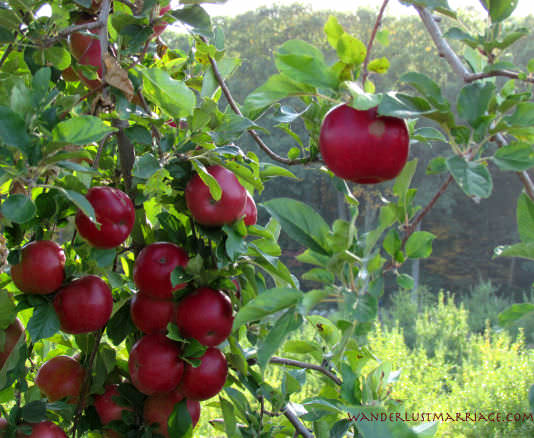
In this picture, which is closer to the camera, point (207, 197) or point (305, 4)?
point (207, 197)

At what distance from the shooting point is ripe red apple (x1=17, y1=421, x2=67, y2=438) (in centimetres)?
63

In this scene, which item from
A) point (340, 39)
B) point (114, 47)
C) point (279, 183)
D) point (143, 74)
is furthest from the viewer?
point (279, 183)

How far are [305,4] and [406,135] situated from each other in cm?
960

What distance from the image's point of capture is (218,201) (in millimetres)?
580

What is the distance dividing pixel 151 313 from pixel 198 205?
168mm

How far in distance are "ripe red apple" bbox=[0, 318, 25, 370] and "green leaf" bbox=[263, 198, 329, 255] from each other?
414 mm

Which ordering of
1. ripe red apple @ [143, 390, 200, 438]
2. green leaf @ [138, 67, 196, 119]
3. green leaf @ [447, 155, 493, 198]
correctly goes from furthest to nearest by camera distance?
ripe red apple @ [143, 390, 200, 438], green leaf @ [138, 67, 196, 119], green leaf @ [447, 155, 493, 198]

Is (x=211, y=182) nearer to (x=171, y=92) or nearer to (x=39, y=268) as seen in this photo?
(x=171, y=92)

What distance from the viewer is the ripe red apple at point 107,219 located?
0.59m

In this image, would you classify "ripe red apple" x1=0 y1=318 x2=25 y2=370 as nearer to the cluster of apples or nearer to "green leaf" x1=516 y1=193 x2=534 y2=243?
the cluster of apples

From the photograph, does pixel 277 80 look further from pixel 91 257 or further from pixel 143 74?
pixel 91 257

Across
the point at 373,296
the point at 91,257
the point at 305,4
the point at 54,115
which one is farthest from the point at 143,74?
the point at 305,4

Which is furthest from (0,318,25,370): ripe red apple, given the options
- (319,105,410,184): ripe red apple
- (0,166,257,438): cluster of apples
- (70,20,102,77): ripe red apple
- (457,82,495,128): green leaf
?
(457,82,495,128): green leaf

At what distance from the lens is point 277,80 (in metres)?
0.44
